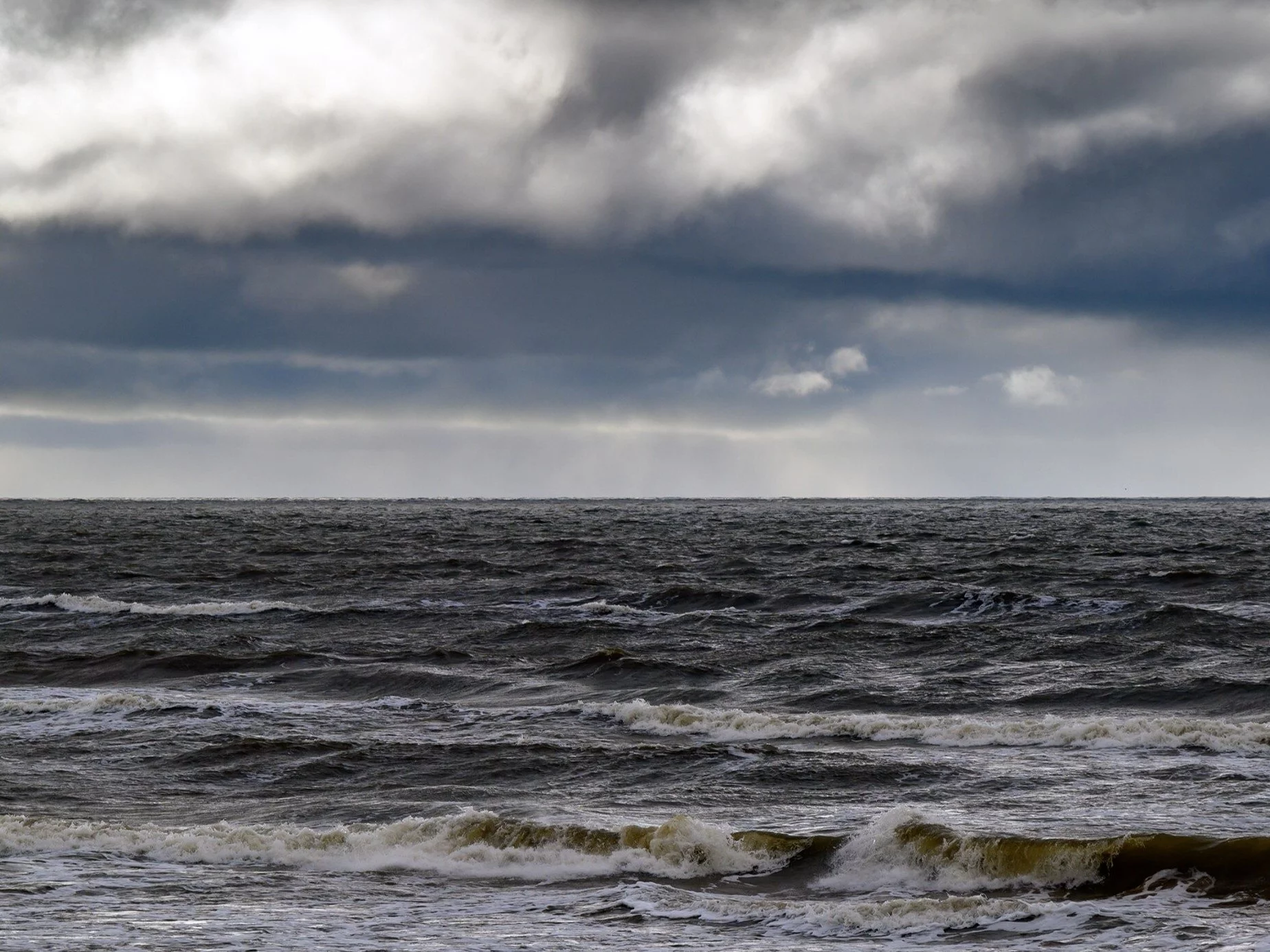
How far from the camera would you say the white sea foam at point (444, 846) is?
42.5ft

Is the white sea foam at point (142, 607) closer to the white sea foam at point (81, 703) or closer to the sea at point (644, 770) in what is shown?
the sea at point (644, 770)

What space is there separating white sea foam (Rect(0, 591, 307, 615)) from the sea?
209 millimetres

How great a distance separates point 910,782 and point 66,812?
9689mm

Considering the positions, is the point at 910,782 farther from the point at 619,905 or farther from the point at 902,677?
the point at 902,677

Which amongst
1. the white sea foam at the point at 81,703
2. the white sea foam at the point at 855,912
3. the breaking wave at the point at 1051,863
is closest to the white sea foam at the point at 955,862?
the breaking wave at the point at 1051,863

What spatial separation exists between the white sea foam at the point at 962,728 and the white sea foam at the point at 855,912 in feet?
25.9

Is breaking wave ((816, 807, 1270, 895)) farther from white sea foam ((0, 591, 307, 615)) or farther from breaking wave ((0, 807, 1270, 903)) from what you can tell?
white sea foam ((0, 591, 307, 615))

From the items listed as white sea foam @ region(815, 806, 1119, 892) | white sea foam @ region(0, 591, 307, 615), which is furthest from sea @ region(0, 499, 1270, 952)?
white sea foam @ region(0, 591, 307, 615)

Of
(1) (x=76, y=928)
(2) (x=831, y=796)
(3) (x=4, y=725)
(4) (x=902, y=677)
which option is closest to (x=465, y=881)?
(1) (x=76, y=928)

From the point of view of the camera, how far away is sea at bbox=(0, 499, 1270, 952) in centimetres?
1113

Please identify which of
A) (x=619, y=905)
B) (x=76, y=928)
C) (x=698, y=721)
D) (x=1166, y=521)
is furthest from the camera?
(x=1166, y=521)

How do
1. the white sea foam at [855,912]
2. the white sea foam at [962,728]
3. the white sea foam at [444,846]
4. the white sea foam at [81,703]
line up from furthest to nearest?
the white sea foam at [81,703] → the white sea foam at [962,728] → the white sea foam at [444,846] → the white sea foam at [855,912]

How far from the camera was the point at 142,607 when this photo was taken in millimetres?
39219

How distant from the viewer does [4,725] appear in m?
21.1
